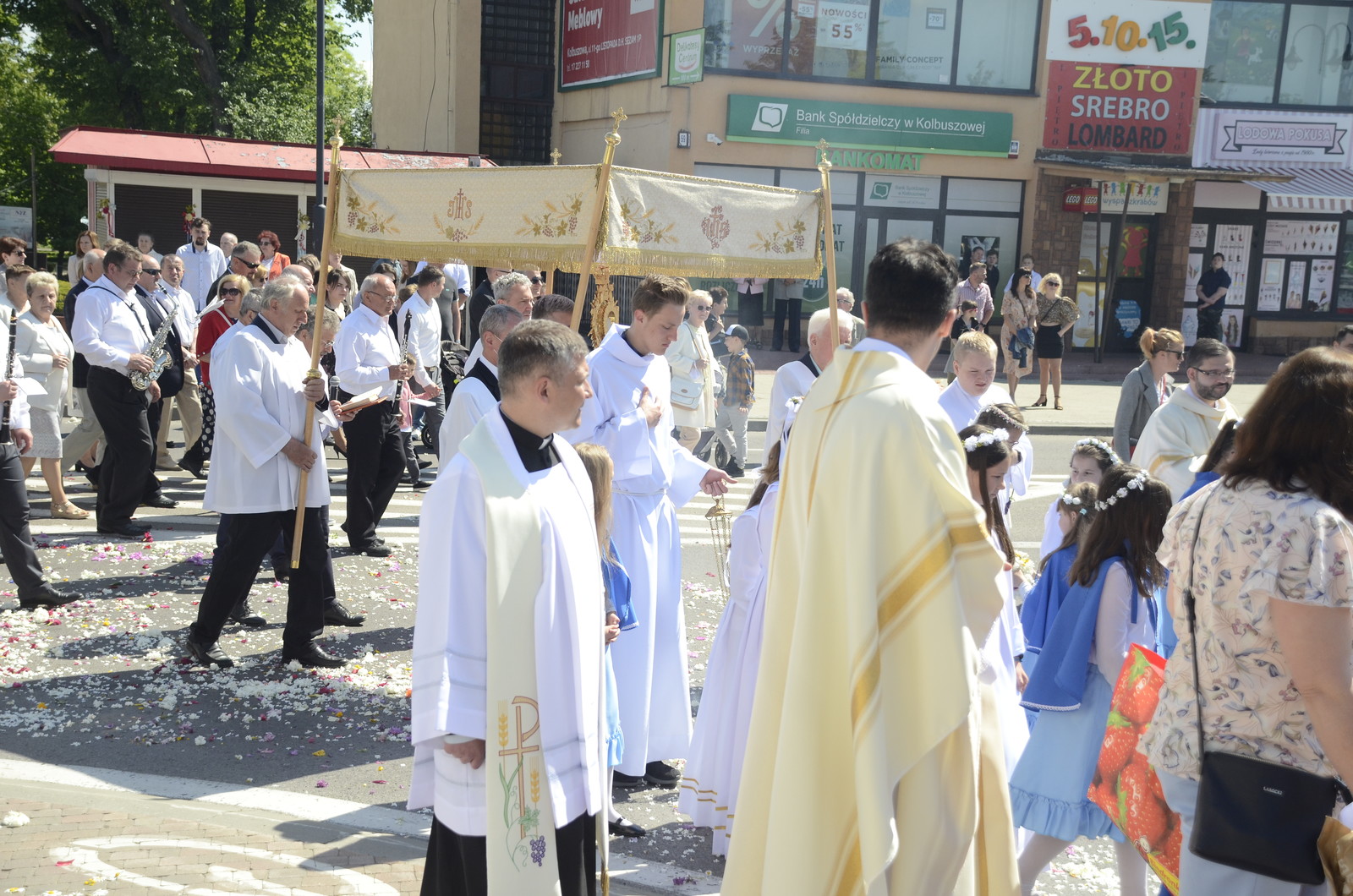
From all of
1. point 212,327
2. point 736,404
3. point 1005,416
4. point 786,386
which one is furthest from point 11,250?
point 1005,416

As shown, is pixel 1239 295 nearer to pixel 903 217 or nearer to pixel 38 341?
pixel 903 217

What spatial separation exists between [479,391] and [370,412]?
3.49 m

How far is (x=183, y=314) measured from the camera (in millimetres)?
11648

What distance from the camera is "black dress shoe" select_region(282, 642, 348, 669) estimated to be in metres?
6.59

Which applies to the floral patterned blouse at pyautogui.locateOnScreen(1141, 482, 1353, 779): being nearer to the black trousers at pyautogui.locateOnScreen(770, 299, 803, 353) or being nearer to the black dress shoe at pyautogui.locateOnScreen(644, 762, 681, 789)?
the black dress shoe at pyautogui.locateOnScreen(644, 762, 681, 789)

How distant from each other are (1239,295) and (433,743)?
86.8ft

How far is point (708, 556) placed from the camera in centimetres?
981

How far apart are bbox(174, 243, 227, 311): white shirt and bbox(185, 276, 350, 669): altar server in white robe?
9175 mm

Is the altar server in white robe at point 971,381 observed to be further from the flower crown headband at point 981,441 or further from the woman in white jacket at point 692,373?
the woman in white jacket at point 692,373

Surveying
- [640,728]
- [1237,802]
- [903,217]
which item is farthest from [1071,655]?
[903,217]

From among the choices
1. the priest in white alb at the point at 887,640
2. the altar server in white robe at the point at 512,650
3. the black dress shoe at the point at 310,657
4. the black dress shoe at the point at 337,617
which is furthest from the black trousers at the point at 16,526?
the priest in white alb at the point at 887,640

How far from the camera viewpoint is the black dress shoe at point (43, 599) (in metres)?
7.29

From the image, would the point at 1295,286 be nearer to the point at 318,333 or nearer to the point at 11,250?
the point at 11,250

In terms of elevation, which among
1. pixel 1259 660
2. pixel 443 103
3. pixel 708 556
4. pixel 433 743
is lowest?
pixel 708 556
